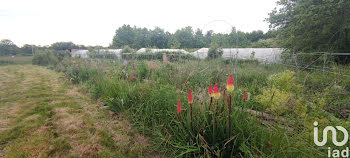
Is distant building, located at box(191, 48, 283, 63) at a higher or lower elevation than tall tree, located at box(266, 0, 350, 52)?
lower

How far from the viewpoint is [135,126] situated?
7.10 ft

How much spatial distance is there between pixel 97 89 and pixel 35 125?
1.41m

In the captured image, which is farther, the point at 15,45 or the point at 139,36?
the point at 139,36

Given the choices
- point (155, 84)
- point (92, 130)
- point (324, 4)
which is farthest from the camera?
point (324, 4)

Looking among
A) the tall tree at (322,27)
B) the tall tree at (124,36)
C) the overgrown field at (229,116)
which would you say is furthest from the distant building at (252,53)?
the tall tree at (124,36)

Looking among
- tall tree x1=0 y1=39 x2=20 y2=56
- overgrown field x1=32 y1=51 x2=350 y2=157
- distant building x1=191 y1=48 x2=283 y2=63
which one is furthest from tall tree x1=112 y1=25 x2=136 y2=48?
overgrown field x1=32 y1=51 x2=350 y2=157

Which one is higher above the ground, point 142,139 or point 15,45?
point 15,45

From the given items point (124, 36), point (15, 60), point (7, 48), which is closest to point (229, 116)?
point (7, 48)

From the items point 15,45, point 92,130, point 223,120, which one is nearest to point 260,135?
point 223,120

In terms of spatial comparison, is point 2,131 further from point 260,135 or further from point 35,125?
point 260,135

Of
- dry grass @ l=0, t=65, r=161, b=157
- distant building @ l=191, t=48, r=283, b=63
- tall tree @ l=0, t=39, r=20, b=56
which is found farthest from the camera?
tall tree @ l=0, t=39, r=20, b=56

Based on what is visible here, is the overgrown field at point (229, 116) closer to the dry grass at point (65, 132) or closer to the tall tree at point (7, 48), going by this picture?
the dry grass at point (65, 132)

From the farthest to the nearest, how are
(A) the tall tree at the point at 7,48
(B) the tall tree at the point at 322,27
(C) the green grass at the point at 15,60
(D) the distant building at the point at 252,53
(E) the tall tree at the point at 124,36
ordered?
(E) the tall tree at the point at 124,36, (A) the tall tree at the point at 7,48, (C) the green grass at the point at 15,60, (B) the tall tree at the point at 322,27, (D) the distant building at the point at 252,53

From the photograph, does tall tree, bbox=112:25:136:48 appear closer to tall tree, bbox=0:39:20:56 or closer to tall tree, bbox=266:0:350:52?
tall tree, bbox=0:39:20:56
